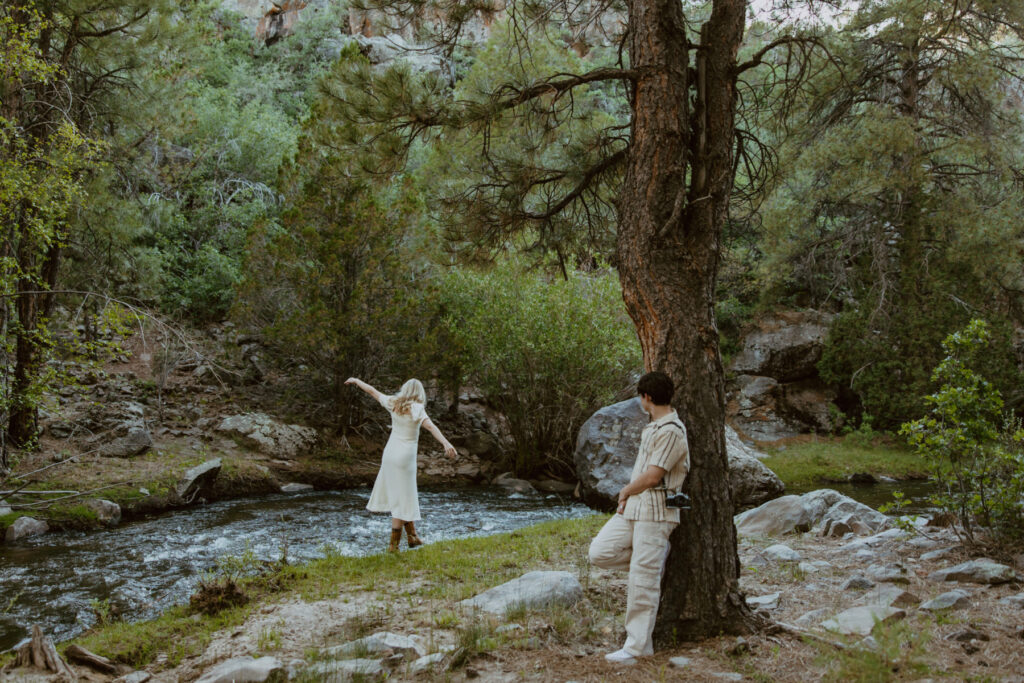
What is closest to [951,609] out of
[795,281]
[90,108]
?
[90,108]

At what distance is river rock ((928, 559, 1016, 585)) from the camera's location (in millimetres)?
5305

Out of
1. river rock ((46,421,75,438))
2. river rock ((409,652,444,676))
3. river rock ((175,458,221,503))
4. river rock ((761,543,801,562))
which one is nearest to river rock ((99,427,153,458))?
river rock ((46,421,75,438))

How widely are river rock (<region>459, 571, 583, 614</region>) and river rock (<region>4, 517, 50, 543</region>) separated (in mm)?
7347

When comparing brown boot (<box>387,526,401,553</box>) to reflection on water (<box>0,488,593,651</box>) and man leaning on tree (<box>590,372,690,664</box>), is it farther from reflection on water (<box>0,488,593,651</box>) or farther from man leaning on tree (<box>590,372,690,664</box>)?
man leaning on tree (<box>590,372,690,664</box>)

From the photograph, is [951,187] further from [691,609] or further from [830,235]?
[691,609]

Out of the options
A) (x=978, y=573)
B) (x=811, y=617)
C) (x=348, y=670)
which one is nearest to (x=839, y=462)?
(x=978, y=573)

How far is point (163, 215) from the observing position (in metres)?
18.4

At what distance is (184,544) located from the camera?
915cm

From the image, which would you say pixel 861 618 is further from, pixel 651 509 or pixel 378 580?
pixel 378 580

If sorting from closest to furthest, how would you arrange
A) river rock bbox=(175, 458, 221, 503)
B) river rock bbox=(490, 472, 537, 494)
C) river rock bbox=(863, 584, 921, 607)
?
river rock bbox=(863, 584, 921, 607), river rock bbox=(175, 458, 221, 503), river rock bbox=(490, 472, 537, 494)

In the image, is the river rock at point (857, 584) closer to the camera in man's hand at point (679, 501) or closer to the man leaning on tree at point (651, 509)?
the man leaning on tree at point (651, 509)

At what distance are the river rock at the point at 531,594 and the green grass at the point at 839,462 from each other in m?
10.9

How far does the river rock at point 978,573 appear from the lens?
5.30m

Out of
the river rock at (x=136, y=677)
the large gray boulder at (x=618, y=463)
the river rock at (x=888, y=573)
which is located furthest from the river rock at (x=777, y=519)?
the river rock at (x=136, y=677)
